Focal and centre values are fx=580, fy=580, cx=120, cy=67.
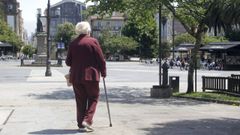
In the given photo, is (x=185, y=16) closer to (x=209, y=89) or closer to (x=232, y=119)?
(x=209, y=89)

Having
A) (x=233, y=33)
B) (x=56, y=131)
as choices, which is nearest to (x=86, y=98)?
(x=56, y=131)

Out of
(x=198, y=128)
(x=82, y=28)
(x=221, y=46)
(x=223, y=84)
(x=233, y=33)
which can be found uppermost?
(x=233, y=33)

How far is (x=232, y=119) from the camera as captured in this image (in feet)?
42.7

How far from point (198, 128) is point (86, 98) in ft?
→ 7.53

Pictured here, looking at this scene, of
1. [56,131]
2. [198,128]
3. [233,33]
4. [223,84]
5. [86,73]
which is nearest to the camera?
[86,73]

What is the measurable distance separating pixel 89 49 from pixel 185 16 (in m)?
14.0

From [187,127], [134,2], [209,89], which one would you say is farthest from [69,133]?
[209,89]

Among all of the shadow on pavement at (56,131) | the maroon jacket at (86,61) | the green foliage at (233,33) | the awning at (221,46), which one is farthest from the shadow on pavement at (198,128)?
the awning at (221,46)

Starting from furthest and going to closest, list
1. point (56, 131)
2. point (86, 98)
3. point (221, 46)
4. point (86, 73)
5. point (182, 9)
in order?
1. point (221, 46)
2. point (182, 9)
3. point (56, 131)
4. point (86, 98)
5. point (86, 73)

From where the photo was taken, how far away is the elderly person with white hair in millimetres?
10047

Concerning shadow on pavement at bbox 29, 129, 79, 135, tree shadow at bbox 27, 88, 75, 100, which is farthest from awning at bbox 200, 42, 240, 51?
shadow on pavement at bbox 29, 129, 79, 135

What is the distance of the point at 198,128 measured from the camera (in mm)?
10977

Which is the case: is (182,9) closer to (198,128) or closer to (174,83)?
(174,83)

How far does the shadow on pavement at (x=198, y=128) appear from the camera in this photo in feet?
34.0
